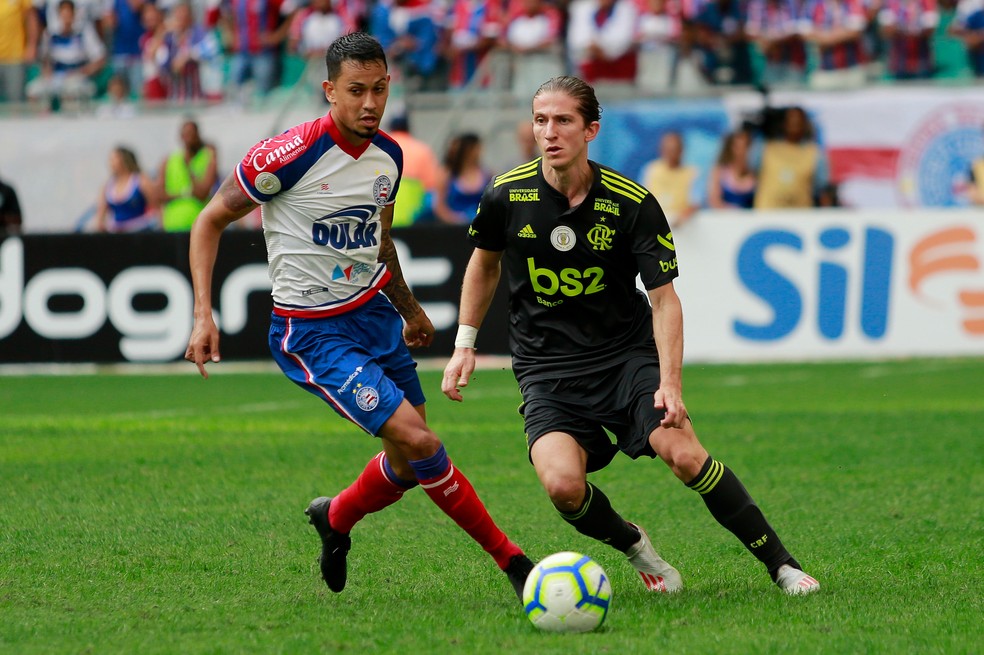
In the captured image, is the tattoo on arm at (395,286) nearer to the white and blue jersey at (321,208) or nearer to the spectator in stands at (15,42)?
the white and blue jersey at (321,208)

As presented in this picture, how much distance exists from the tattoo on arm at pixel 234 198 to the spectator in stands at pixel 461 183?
10.3 metres

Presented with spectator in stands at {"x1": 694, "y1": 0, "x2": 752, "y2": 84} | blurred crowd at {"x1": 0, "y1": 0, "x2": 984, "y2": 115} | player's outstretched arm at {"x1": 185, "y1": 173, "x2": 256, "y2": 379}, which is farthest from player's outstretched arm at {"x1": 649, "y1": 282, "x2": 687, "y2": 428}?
spectator in stands at {"x1": 694, "y1": 0, "x2": 752, "y2": 84}

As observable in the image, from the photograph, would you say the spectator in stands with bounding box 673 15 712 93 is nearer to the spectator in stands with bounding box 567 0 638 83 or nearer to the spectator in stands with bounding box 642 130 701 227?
the spectator in stands with bounding box 567 0 638 83

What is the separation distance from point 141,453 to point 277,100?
1027 centimetres

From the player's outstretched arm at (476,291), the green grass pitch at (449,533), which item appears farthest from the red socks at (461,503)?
the player's outstretched arm at (476,291)

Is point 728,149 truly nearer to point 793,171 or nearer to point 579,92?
point 793,171

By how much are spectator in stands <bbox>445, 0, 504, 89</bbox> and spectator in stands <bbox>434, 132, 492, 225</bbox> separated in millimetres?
3243

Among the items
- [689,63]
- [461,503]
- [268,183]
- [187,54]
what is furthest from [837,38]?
[461,503]

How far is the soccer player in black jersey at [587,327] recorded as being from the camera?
221 inches

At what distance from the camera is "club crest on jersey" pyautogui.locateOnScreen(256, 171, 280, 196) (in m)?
5.80

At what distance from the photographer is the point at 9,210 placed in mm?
17266

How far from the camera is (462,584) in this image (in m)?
6.07

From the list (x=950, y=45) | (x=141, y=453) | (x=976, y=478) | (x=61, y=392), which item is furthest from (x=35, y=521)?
(x=950, y=45)

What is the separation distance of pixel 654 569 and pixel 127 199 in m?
12.7
